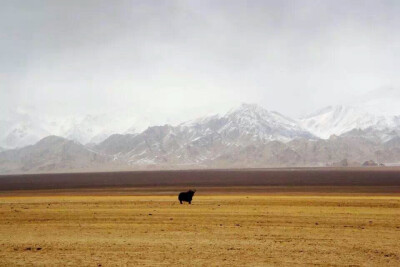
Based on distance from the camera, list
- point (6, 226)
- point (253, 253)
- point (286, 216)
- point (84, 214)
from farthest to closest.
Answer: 1. point (84, 214)
2. point (286, 216)
3. point (6, 226)
4. point (253, 253)

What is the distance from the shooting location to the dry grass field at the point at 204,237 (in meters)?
16.3

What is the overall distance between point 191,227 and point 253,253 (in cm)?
671

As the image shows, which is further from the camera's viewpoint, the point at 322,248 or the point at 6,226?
the point at 6,226

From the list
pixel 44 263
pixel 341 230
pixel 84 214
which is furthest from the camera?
pixel 84 214

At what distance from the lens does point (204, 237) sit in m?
20.4

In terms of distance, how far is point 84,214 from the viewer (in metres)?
29.5

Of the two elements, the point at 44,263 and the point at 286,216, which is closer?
the point at 44,263

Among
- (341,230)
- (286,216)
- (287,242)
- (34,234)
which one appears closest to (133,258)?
(287,242)

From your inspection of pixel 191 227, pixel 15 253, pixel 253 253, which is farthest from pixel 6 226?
pixel 253 253

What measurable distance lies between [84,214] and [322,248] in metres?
17.0

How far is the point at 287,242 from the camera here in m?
19.1

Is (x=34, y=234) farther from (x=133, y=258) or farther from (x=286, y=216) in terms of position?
(x=286, y=216)

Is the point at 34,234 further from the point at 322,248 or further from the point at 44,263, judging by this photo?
the point at 322,248

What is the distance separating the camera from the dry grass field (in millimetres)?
16297
